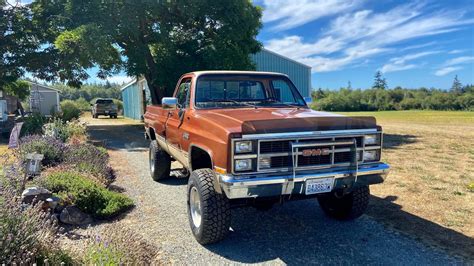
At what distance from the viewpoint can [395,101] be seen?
230 ft

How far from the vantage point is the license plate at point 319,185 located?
3984 millimetres

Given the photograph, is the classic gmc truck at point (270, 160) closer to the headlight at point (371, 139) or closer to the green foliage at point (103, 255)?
the headlight at point (371, 139)

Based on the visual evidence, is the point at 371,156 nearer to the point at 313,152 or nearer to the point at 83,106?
the point at 313,152

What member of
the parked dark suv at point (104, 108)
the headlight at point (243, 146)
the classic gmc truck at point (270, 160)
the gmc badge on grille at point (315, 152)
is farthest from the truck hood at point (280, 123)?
the parked dark suv at point (104, 108)

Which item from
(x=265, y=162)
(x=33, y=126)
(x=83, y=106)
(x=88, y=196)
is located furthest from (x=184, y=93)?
(x=83, y=106)

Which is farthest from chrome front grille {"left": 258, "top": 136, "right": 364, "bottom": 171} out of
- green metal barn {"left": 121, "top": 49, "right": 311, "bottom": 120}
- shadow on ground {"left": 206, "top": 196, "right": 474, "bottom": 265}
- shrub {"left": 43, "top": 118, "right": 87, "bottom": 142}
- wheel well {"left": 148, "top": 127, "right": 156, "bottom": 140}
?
green metal barn {"left": 121, "top": 49, "right": 311, "bottom": 120}

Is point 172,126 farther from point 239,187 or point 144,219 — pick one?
point 239,187

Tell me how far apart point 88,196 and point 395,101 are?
7276cm

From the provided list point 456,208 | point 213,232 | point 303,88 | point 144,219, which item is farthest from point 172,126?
point 303,88

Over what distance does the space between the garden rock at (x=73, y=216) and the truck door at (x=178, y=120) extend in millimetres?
1624

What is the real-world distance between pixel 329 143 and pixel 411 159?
702cm

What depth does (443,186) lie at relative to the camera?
6.98 m

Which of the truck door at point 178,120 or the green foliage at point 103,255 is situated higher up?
the truck door at point 178,120

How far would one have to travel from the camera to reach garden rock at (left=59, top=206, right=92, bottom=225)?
5047 millimetres
